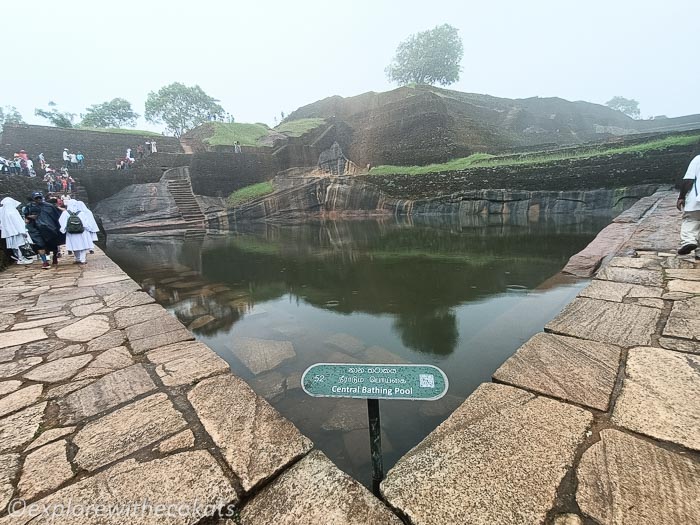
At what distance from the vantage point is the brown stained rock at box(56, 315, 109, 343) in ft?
8.90

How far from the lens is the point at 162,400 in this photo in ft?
5.71

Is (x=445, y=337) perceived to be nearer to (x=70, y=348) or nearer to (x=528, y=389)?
(x=528, y=389)

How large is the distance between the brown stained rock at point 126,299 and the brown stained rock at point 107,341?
0.91m

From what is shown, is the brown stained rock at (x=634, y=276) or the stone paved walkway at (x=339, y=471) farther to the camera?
the brown stained rock at (x=634, y=276)

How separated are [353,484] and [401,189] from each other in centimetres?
1814

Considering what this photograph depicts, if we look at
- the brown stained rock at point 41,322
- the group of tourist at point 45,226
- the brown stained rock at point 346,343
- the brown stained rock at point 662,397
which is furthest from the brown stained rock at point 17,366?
the group of tourist at point 45,226

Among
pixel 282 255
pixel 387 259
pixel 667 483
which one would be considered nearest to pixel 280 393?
pixel 667 483

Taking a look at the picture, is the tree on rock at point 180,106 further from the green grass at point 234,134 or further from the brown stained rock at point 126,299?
the brown stained rock at point 126,299

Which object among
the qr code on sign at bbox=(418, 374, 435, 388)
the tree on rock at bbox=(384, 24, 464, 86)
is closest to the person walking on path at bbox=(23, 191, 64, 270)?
the qr code on sign at bbox=(418, 374, 435, 388)

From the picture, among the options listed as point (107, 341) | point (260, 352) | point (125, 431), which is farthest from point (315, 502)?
point (107, 341)

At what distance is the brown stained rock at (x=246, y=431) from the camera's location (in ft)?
4.17

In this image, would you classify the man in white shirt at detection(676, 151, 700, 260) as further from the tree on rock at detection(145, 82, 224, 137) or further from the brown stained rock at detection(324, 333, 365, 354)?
the tree on rock at detection(145, 82, 224, 137)

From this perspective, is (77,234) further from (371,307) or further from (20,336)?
(371,307)

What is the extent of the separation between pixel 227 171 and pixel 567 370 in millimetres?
23014
